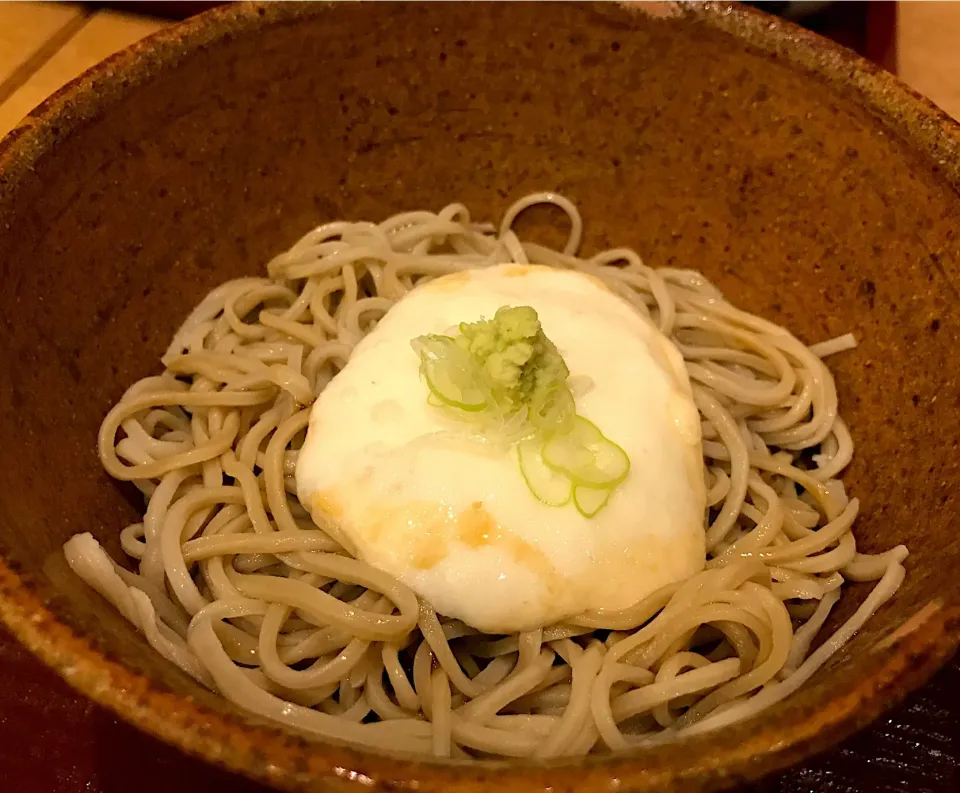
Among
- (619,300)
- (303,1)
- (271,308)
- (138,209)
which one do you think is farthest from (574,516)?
(303,1)

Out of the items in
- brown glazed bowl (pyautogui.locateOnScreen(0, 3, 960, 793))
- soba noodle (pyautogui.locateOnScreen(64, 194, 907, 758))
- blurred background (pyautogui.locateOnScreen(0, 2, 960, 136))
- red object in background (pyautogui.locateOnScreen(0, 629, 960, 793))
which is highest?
blurred background (pyautogui.locateOnScreen(0, 2, 960, 136))

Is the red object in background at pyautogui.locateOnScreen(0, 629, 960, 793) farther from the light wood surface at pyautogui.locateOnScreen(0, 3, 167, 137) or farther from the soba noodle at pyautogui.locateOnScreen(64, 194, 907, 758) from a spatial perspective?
the light wood surface at pyautogui.locateOnScreen(0, 3, 167, 137)

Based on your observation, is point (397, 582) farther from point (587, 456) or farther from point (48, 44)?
point (48, 44)

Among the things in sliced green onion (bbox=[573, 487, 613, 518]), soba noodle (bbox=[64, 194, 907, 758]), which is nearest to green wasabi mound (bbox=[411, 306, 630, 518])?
sliced green onion (bbox=[573, 487, 613, 518])

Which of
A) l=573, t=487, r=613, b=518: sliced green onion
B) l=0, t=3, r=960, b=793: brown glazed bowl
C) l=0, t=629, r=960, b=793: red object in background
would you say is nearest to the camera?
l=0, t=629, r=960, b=793: red object in background

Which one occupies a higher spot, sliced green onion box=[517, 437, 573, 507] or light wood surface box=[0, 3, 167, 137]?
light wood surface box=[0, 3, 167, 137]

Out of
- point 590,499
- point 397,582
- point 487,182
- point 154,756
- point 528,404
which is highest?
Answer: point 487,182

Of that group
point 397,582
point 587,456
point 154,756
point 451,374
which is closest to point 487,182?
point 451,374
